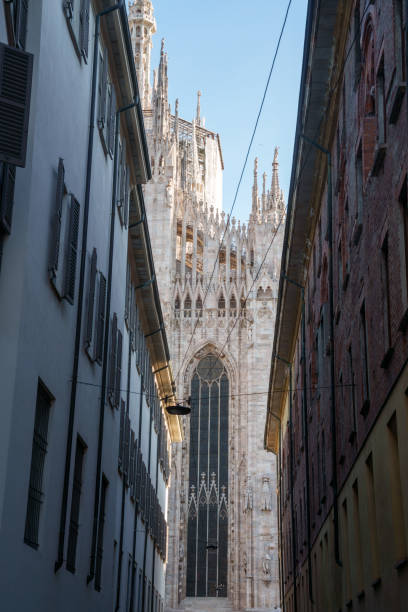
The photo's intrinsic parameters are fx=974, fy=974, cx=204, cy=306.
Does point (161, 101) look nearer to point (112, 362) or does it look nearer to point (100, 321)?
point (112, 362)

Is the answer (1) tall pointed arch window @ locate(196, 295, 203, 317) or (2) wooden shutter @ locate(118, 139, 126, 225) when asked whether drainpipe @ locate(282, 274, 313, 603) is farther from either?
(1) tall pointed arch window @ locate(196, 295, 203, 317)

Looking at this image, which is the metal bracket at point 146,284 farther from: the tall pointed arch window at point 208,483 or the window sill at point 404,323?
the tall pointed arch window at point 208,483

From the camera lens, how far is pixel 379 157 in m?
12.5

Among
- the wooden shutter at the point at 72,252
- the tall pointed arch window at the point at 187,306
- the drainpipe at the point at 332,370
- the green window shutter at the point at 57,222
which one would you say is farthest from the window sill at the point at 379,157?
the tall pointed arch window at the point at 187,306

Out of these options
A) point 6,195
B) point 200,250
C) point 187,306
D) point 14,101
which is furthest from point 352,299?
point 200,250

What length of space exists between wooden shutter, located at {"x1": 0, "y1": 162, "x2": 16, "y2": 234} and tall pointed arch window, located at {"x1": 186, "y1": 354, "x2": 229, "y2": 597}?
46.8 meters

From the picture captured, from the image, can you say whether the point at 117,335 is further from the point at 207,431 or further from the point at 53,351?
the point at 207,431

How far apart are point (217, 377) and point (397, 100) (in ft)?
169

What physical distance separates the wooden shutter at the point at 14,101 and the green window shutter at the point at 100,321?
23.6 ft

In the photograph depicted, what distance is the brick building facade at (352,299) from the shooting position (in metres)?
11.7

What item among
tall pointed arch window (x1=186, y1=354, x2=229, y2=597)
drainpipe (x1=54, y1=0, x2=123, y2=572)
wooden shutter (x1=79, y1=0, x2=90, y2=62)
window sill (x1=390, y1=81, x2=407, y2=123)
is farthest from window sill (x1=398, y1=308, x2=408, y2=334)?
tall pointed arch window (x1=186, y1=354, x2=229, y2=597)

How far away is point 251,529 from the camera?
56969mm

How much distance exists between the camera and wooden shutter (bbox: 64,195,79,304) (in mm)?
13430

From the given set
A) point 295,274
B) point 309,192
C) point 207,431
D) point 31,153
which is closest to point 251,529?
point 207,431
